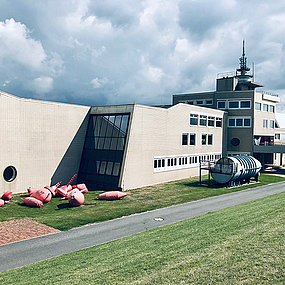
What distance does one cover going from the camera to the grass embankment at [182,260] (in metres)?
9.30

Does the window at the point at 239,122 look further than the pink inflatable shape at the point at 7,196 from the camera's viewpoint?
Yes

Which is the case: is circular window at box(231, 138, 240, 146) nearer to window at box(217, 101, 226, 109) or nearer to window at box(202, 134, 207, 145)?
window at box(217, 101, 226, 109)

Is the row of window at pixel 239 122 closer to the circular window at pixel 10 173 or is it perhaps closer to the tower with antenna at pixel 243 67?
the tower with antenna at pixel 243 67

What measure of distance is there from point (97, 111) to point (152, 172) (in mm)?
9530

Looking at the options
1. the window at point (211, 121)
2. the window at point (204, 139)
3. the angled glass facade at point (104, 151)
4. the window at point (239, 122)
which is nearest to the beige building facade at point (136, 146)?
the angled glass facade at point (104, 151)

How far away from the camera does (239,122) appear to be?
48.8 meters

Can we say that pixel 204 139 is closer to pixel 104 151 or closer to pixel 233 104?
pixel 233 104

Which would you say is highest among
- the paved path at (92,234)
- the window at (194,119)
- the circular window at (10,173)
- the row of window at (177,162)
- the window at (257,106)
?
the window at (257,106)

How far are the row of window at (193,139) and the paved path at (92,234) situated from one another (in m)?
15.4

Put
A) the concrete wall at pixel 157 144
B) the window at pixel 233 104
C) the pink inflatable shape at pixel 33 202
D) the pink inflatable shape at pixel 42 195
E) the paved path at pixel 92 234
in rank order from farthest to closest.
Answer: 1. the window at pixel 233 104
2. the concrete wall at pixel 157 144
3. the pink inflatable shape at pixel 42 195
4. the pink inflatable shape at pixel 33 202
5. the paved path at pixel 92 234

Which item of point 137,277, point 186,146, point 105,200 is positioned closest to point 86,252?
point 137,277

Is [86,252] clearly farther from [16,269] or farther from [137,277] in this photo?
[137,277]

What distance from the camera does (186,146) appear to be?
39.6m

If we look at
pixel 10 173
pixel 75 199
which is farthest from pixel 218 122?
pixel 10 173
